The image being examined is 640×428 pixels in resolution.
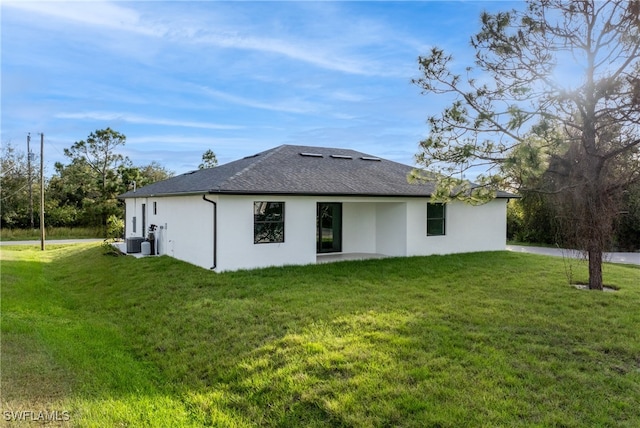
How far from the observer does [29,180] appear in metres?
30.2

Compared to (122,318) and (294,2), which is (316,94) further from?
(122,318)

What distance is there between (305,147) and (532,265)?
32.3 ft

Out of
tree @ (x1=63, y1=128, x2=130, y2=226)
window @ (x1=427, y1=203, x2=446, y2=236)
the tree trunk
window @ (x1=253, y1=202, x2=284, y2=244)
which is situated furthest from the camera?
tree @ (x1=63, y1=128, x2=130, y2=226)

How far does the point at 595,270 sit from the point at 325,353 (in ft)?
24.9

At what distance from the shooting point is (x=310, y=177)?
527 inches

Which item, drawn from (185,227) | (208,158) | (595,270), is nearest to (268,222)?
(185,227)

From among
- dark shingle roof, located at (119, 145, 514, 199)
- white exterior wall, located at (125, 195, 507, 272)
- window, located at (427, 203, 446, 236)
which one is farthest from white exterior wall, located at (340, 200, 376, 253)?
window, located at (427, 203, 446, 236)

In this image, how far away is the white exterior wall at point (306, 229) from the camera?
11.2 meters

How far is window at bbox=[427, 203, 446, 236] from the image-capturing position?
1463cm

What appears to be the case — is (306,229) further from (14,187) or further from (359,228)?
(14,187)

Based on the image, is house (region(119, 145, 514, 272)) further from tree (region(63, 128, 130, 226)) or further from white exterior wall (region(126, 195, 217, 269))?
tree (region(63, 128, 130, 226))

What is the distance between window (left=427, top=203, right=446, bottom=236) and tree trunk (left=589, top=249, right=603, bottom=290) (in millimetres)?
5541

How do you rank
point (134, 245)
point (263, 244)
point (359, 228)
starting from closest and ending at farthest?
1. point (263, 244)
2. point (359, 228)
3. point (134, 245)

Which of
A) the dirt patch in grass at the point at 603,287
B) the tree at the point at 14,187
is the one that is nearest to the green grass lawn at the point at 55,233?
the tree at the point at 14,187
